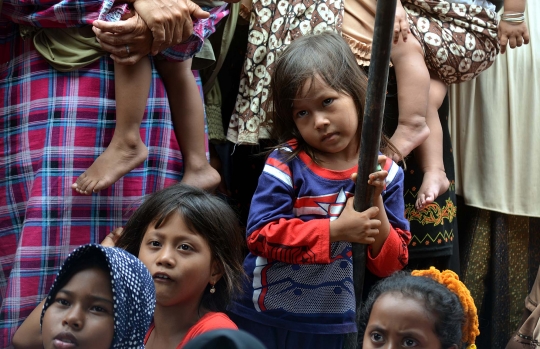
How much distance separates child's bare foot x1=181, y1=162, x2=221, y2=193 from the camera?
3.12 metres

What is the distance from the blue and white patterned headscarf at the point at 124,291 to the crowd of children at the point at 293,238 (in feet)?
1.30

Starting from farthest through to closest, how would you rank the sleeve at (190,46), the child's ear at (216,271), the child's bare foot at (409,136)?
the child's bare foot at (409,136), the sleeve at (190,46), the child's ear at (216,271)

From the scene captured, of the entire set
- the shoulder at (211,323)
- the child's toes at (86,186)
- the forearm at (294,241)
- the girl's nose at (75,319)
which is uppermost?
the child's toes at (86,186)

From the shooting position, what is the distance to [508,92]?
4.19m

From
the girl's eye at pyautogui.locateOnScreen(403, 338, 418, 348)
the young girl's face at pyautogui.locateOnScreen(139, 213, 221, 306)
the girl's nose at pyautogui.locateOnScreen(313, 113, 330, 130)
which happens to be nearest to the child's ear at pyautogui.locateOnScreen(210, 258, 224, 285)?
the young girl's face at pyautogui.locateOnScreen(139, 213, 221, 306)

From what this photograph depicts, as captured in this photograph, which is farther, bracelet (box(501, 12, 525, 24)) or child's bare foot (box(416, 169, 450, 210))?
bracelet (box(501, 12, 525, 24))

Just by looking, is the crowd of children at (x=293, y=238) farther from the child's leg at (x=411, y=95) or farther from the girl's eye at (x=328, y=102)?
the child's leg at (x=411, y=95)

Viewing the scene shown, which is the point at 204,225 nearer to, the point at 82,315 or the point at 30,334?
the point at 30,334

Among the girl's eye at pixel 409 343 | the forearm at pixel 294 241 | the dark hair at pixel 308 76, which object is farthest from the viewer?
the dark hair at pixel 308 76

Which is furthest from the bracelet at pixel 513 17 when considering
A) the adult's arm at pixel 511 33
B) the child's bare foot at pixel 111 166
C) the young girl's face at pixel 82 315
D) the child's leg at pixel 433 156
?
the young girl's face at pixel 82 315

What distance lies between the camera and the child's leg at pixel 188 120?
3.12 metres

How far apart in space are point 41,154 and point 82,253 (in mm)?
897

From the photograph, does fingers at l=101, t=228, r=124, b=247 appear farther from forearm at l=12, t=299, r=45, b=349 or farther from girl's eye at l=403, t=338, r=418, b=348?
girl's eye at l=403, t=338, r=418, b=348

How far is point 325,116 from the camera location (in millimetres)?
2811
